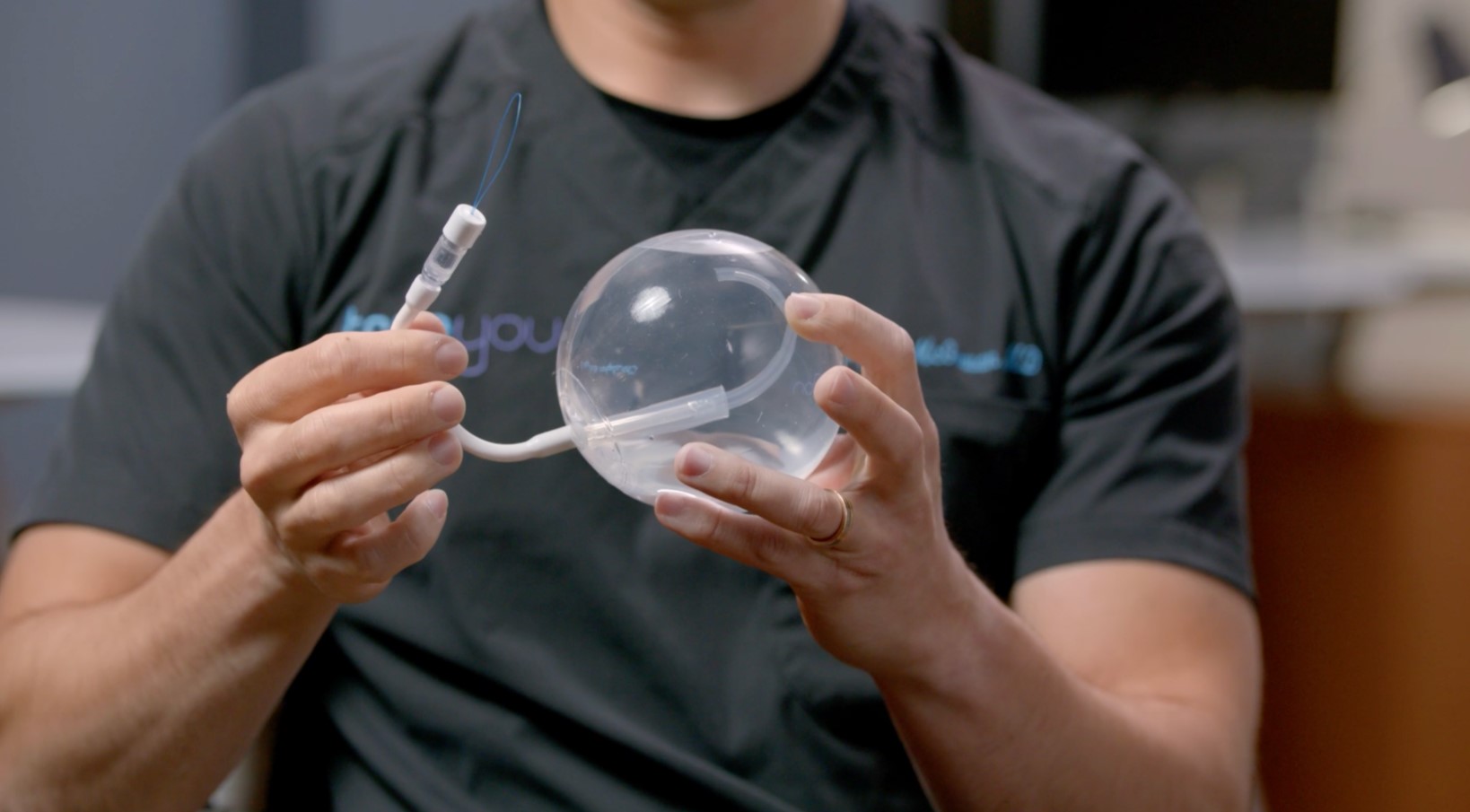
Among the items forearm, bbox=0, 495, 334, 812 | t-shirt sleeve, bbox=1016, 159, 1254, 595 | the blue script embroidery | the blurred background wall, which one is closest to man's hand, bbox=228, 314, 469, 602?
forearm, bbox=0, 495, 334, 812

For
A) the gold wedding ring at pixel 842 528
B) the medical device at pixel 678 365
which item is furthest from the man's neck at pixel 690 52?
the gold wedding ring at pixel 842 528

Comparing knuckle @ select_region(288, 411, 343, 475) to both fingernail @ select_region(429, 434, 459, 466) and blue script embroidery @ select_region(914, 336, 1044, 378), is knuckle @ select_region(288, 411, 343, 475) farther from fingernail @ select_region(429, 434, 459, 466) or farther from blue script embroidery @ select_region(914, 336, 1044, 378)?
blue script embroidery @ select_region(914, 336, 1044, 378)

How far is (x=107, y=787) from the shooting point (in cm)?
91

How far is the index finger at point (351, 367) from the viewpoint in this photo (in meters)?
0.67

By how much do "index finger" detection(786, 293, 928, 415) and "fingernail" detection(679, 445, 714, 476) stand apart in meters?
0.09

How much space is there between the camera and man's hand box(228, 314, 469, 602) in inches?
26.1

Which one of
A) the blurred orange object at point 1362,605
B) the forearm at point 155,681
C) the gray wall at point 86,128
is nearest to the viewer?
the forearm at point 155,681

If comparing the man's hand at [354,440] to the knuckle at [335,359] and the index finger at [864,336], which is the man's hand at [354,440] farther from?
the index finger at [864,336]

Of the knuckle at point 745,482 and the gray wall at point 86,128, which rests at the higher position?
the knuckle at point 745,482

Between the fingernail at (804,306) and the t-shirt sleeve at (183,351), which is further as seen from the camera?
the t-shirt sleeve at (183,351)

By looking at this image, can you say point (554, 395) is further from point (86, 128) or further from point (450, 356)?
point (86, 128)

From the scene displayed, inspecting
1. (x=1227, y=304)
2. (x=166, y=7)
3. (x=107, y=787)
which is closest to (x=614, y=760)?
(x=107, y=787)

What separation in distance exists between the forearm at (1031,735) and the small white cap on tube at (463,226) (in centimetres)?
38

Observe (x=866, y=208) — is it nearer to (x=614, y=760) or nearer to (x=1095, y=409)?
(x=1095, y=409)
